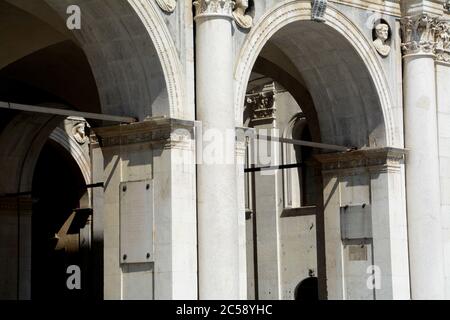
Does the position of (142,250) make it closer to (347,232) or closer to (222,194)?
(222,194)

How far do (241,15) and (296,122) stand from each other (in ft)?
51.2

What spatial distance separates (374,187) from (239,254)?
5.17m

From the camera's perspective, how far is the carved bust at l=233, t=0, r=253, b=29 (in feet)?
80.4

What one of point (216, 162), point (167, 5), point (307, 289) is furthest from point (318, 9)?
point (307, 289)

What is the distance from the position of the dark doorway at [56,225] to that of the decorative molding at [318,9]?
1267cm

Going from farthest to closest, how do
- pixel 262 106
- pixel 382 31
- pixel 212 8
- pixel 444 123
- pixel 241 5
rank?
1. pixel 262 106
2. pixel 444 123
3. pixel 382 31
4. pixel 241 5
5. pixel 212 8

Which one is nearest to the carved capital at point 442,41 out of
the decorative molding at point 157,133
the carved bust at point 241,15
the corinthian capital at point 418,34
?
the corinthian capital at point 418,34

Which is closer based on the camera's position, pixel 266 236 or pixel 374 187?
pixel 374 187

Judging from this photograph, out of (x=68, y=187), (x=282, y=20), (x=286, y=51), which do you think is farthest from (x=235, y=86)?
(x=68, y=187)

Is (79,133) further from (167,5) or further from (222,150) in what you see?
(222,150)

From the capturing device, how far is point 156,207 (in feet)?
76.5

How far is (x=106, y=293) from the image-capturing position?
2370cm
